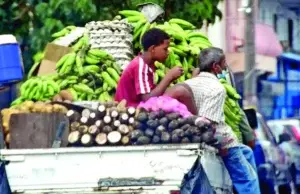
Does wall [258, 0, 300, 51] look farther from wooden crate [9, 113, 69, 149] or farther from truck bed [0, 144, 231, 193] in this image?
truck bed [0, 144, 231, 193]

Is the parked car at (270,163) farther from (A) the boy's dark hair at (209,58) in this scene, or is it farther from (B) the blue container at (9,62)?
(B) the blue container at (9,62)

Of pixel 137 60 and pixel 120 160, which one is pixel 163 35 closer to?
pixel 137 60

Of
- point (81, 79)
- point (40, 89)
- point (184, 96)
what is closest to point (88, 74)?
point (81, 79)

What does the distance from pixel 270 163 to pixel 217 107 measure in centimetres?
773

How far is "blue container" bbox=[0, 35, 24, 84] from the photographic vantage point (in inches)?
421

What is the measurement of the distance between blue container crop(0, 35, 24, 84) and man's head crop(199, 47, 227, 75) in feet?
5.54

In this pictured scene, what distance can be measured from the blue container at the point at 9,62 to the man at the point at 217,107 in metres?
1.58

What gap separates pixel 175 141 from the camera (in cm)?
908

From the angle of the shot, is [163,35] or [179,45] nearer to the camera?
[163,35]

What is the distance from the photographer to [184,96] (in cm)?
995

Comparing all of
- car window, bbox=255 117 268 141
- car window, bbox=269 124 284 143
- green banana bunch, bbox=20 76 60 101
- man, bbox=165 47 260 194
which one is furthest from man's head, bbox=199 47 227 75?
car window, bbox=269 124 284 143

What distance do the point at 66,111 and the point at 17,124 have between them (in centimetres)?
42

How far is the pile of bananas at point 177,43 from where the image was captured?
11562mm

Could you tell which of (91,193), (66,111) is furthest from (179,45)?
(91,193)
